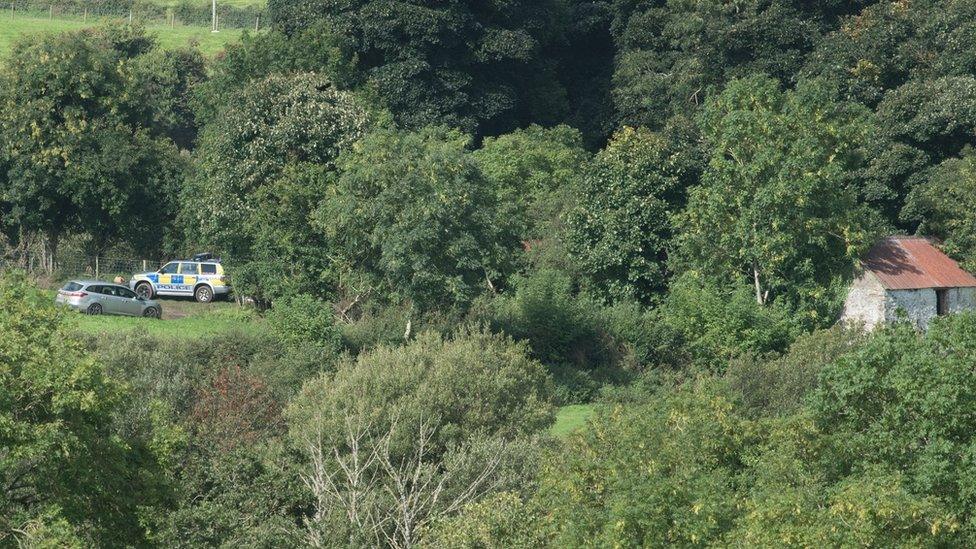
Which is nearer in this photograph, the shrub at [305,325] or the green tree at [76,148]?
the shrub at [305,325]

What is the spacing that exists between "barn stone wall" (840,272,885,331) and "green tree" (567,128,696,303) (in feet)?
20.7

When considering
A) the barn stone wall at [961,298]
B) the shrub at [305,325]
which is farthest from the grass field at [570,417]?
the barn stone wall at [961,298]

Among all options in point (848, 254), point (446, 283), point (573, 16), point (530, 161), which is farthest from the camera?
point (573, 16)

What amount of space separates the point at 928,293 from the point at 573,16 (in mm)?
26250

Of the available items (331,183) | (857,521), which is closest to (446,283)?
(331,183)

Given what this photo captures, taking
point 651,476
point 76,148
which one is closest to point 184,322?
point 76,148

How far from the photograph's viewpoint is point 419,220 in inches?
1769

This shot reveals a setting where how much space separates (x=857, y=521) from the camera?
22.1 m

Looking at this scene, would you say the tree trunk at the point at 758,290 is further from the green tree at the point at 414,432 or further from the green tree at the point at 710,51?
the green tree at the point at 414,432

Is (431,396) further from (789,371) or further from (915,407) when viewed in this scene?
(915,407)

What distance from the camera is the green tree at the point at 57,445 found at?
24.0 metres

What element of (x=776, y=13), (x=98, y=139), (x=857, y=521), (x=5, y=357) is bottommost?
(x=857, y=521)

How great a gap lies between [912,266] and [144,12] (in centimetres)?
6217

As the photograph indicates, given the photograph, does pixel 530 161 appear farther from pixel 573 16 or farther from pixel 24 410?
pixel 24 410
